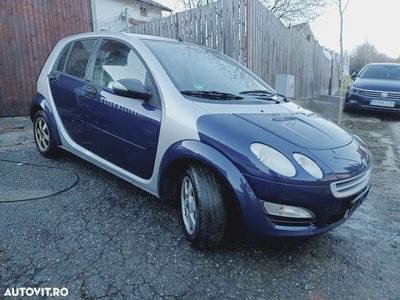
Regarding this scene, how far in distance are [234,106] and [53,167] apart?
2.54 metres

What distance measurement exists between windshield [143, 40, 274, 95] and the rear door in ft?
3.04

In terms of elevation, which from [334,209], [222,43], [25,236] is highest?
[222,43]

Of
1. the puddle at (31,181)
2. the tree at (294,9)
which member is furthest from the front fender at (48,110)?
the tree at (294,9)

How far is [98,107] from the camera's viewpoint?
3.24 m

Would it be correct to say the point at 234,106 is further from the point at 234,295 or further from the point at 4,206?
the point at 4,206

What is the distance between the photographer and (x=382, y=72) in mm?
9578

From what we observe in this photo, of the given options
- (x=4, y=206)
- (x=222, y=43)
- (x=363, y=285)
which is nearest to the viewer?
(x=363, y=285)

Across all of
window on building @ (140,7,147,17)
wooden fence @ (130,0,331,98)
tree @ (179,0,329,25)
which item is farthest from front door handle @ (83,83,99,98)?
window on building @ (140,7,147,17)

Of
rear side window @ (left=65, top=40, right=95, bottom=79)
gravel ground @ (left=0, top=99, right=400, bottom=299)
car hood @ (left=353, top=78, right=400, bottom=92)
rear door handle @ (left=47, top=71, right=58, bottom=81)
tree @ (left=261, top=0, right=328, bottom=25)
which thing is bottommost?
gravel ground @ (left=0, top=99, right=400, bottom=299)

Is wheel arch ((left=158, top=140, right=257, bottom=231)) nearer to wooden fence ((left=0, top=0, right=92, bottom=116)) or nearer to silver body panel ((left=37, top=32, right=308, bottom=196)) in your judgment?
silver body panel ((left=37, top=32, right=308, bottom=196))

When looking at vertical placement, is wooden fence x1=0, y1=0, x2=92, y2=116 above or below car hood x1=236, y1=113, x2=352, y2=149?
above

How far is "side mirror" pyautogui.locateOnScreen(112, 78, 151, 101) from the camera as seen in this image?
2758mm

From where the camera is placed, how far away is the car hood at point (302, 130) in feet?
7.79

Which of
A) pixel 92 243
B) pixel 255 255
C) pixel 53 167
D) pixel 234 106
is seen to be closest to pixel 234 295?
pixel 255 255
